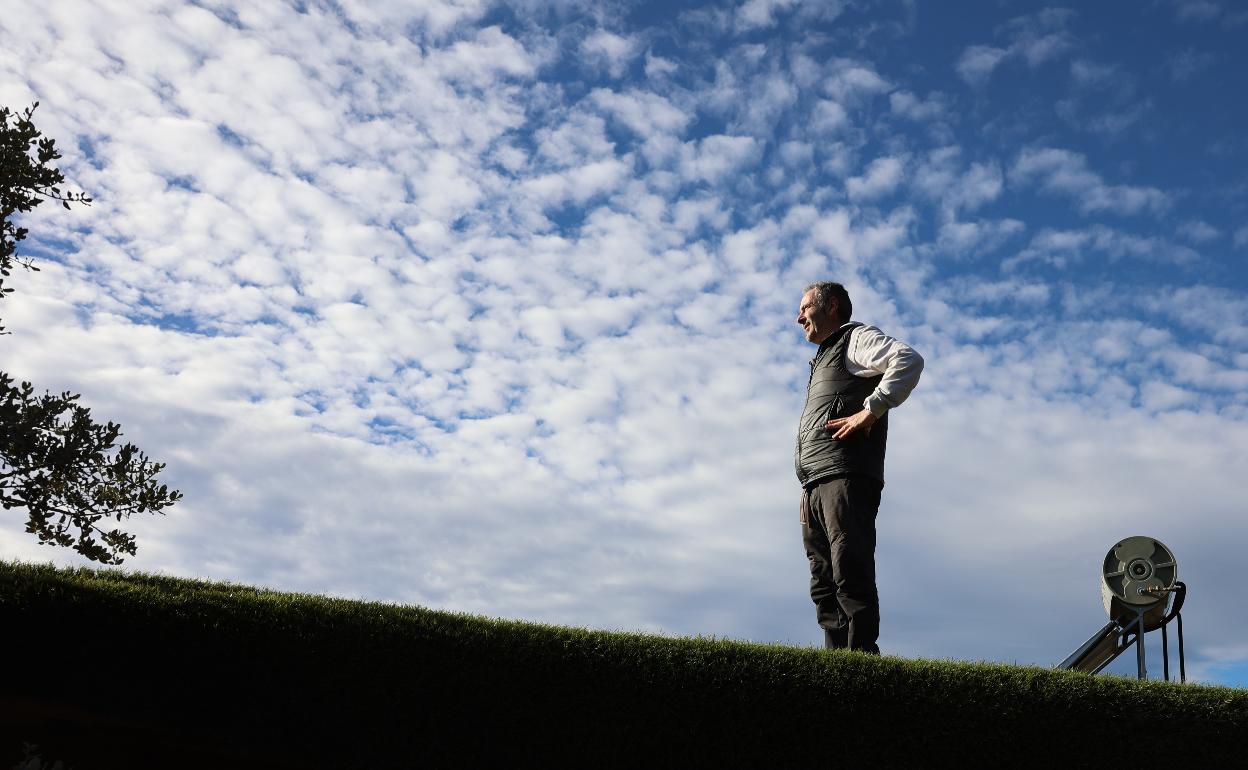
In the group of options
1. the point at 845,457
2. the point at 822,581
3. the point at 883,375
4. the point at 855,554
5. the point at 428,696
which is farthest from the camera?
the point at 822,581

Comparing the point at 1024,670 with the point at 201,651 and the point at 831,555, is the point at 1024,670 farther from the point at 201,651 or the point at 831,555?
the point at 201,651

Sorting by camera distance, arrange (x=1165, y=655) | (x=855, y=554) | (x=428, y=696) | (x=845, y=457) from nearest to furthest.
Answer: (x=428, y=696), (x=855, y=554), (x=845, y=457), (x=1165, y=655)

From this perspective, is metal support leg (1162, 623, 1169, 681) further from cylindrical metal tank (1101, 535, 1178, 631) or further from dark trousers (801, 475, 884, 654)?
dark trousers (801, 475, 884, 654)

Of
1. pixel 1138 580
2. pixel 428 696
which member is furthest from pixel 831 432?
pixel 1138 580

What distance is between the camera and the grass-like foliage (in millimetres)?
5102

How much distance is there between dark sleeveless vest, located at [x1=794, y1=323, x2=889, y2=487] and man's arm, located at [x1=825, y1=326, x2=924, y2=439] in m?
0.08

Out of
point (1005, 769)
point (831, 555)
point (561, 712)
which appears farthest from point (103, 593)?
point (1005, 769)

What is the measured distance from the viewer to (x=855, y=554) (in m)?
6.45

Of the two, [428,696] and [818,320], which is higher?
[818,320]

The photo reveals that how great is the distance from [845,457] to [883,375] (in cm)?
66

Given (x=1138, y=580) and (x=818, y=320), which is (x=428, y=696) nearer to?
(x=818, y=320)

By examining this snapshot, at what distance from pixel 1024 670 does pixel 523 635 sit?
3354mm

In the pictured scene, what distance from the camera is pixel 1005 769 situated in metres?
5.71

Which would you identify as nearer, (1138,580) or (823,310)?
(823,310)
